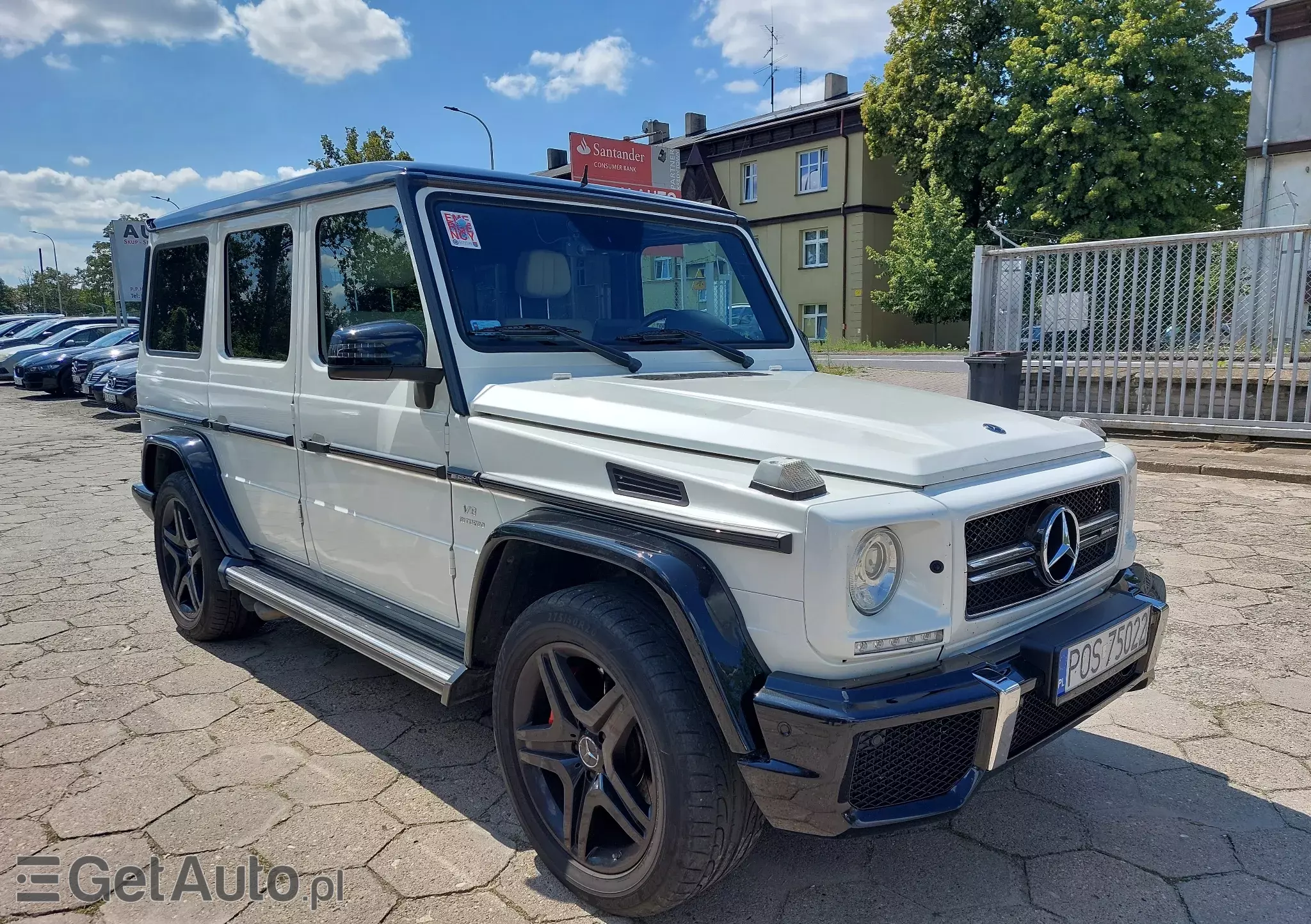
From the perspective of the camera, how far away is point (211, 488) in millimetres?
4250

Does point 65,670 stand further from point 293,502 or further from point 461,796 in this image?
point 461,796

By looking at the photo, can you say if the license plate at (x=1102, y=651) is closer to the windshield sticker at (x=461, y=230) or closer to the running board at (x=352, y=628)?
the running board at (x=352, y=628)

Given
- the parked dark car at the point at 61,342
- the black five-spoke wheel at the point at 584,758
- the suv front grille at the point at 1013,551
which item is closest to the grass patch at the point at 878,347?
the parked dark car at the point at 61,342

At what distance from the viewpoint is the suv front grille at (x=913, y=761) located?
2.03 m

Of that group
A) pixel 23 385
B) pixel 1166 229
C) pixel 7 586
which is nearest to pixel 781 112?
pixel 1166 229

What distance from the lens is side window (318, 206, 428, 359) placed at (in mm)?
3088

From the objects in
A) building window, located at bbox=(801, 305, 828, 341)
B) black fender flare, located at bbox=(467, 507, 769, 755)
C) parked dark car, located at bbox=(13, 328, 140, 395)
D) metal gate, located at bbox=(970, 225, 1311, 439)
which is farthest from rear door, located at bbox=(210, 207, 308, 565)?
building window, located at bbox=(801, 305, 828, 341)

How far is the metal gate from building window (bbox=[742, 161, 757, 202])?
87.5 ft

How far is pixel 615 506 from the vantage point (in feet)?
7.77

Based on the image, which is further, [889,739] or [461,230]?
[461,230]

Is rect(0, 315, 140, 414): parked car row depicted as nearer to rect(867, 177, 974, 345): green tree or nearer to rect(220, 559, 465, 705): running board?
rect(220, 559, 465, 705): running board

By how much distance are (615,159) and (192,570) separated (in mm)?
18007

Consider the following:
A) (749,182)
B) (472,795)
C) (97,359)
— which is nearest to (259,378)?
(472,795)

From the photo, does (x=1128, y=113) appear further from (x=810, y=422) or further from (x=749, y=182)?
(x=810, y=422)
